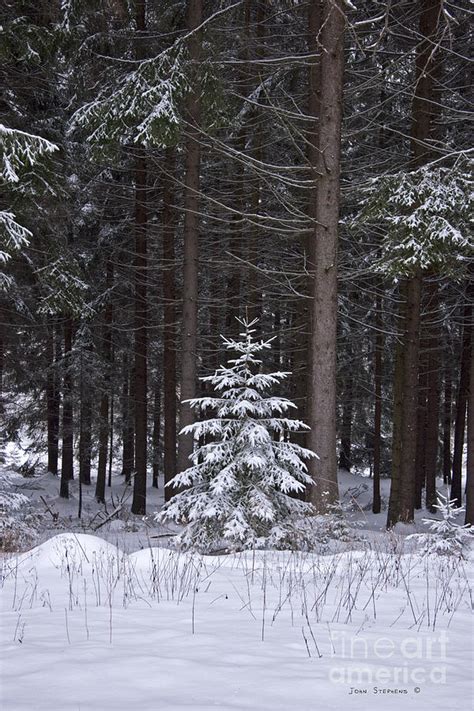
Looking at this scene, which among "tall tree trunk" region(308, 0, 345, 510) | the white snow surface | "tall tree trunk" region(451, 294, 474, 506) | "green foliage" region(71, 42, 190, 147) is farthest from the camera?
"tall tree trunk" region(451, 294, 474, 506)

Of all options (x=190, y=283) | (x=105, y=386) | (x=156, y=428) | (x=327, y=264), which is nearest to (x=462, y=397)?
(x=190, y=283)

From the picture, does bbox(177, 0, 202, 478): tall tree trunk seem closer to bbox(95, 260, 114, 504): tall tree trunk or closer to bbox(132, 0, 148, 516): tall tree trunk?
bbox(132, 0, 148, 516): tall tree trunk

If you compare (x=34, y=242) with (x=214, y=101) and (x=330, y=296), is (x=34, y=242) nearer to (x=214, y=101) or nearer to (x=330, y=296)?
(x=214, y=101)

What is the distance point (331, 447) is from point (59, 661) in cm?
628

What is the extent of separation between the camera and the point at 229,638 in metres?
3.67

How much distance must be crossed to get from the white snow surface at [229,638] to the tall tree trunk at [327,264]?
9.42 feet

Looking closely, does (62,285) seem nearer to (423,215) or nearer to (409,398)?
(423,215)

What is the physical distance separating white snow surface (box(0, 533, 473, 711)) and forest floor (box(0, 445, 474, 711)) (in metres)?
0.01

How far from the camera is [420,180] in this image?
9.67m

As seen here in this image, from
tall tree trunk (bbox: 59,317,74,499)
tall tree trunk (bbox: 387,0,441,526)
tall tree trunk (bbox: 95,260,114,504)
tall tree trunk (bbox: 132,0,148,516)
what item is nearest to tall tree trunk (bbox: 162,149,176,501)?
tall tree trunk (bbox: 132,0,148,516)

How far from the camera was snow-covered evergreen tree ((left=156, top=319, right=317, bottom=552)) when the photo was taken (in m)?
6.93

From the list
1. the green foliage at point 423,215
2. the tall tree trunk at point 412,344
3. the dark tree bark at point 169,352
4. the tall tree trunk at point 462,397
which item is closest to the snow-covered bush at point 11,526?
the dark tree bark at point 169,352

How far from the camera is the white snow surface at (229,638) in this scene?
107 inches

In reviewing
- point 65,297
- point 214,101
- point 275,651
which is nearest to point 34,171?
point 65,297
